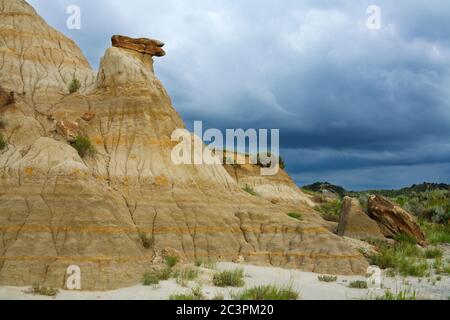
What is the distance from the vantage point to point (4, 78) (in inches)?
1116

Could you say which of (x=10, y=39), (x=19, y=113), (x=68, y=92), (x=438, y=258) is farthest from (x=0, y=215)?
(x=438, y=258)

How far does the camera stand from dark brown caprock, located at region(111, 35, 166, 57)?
30.6 m

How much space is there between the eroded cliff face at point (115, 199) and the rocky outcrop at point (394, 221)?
9.33m

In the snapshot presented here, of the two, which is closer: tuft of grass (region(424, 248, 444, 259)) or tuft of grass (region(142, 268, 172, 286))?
tuft of grass (region(142, 268, 172, 286))

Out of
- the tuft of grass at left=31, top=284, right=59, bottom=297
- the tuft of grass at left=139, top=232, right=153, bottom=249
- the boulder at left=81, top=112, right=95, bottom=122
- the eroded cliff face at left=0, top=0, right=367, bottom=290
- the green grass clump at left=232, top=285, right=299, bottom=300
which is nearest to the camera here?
the green grass clump at left=232, top=285, right=299, bottom=300

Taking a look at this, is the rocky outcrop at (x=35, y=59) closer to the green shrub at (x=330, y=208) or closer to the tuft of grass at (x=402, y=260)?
the tuft of grass at (x=402, y=260)

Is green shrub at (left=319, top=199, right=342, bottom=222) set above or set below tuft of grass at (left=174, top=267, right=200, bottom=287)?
above

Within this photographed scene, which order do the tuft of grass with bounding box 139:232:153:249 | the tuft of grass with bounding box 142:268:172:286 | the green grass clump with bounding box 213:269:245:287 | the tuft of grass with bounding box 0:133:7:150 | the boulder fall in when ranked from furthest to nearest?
the boulder, the tuft of grass with bounding box 0:133:7:150, the tuft of grass with bounding box 139:232:153:249, the green grass clump with bounding box 213:269:245:287, the tuft of grass with bounding box 142:268:172:286

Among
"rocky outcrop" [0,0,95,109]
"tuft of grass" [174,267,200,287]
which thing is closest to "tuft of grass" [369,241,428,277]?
"tuft of grass" [174,267,200,287]

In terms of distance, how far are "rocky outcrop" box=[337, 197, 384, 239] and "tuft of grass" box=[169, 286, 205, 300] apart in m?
17.1

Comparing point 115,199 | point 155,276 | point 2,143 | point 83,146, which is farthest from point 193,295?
point 2,143

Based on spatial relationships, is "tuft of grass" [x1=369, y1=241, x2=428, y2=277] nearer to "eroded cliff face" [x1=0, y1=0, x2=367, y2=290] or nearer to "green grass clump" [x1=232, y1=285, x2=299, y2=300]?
"eroded cliff face" [x1=0, y1=0, x2=367, y2=290]
